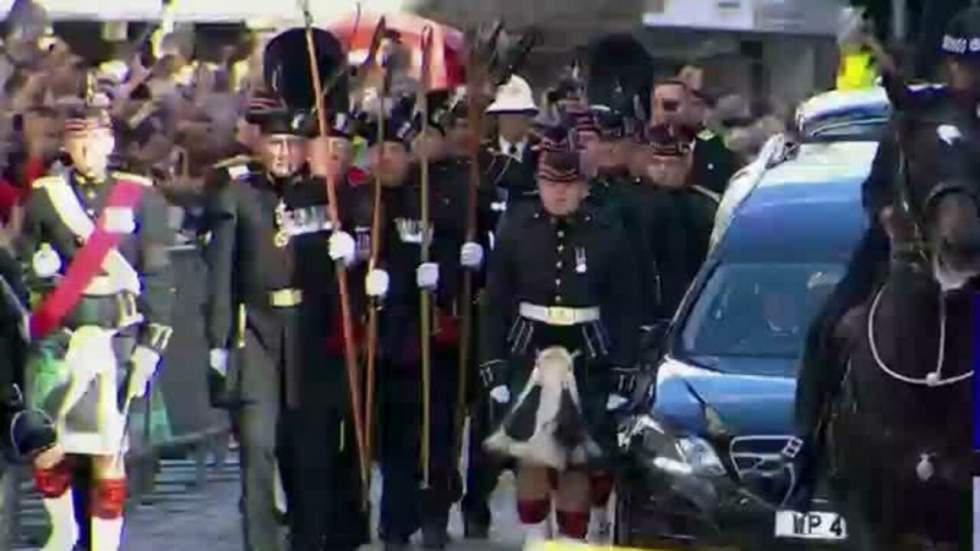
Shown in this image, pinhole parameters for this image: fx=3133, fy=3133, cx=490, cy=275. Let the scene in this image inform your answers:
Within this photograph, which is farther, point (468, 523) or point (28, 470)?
point (468, 523)

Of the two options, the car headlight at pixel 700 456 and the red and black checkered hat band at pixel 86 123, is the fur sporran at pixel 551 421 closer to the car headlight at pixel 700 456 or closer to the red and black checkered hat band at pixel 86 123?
the car headlight at pixel 700 456

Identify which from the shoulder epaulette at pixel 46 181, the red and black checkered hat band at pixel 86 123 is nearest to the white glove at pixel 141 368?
the shoulder epaulette at pixel 46 181

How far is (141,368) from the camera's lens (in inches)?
536

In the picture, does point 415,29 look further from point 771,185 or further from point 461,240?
point 771,185

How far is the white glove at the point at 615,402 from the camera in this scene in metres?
13.5

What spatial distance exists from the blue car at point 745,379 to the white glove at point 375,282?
210 centimetres

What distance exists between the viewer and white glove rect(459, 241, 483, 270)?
15477 millimetres

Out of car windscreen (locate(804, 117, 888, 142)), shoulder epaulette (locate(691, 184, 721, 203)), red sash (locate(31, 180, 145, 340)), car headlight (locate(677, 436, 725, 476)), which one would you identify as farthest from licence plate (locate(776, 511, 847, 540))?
shoulder epaulette (locate(691, 184, 721, 203))

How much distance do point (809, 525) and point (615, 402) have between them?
2230 mm

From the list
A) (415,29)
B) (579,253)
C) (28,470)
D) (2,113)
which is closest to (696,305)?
(579,253)

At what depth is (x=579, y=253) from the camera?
13602 millimetres

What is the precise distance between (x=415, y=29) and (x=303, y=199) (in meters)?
9.59

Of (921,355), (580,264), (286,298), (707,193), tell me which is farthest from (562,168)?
(921,355)

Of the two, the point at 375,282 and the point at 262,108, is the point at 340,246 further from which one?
the point at 262,108
